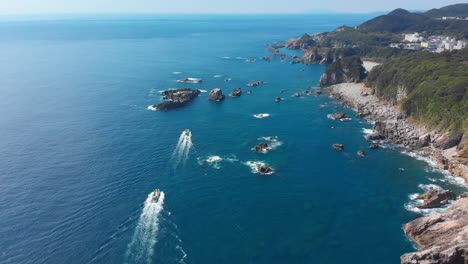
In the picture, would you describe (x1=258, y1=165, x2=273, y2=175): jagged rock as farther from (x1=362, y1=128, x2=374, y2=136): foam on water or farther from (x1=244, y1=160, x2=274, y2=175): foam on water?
(x1=362, y1=128, x2=374, y2=136): foam on water

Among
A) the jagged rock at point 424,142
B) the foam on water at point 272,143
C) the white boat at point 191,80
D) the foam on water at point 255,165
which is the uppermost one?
the jagged rock at point 424,142

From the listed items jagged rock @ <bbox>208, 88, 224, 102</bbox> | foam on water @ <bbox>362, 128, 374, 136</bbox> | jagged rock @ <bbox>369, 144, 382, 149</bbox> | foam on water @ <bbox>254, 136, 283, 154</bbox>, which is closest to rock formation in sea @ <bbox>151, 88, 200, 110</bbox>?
jagged rock @ <bbox>208, 88, 224, 102</bbox>

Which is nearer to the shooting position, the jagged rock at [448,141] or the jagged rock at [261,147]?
the jagged rock at [448,141]

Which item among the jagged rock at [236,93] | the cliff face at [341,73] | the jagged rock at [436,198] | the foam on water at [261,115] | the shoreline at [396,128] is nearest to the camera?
the jagged rock at [436,198]

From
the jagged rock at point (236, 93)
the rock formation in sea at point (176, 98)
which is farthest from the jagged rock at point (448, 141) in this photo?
the rock formation in sea at point (176, 98)

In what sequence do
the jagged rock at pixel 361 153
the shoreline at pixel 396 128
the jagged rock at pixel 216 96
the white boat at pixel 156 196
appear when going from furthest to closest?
the jagged rock at pixel 216 96 < the jagged rock at pixel 361 153 < the shoreline at pixel 396 128 < the white boat at pixel 156 196

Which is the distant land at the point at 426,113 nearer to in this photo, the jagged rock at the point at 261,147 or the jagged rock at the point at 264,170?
the jagged rock at the point at 261,147

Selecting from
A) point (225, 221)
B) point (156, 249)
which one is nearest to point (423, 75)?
point (225, 221)

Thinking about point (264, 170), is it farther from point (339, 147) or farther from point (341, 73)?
point (341, 73)
